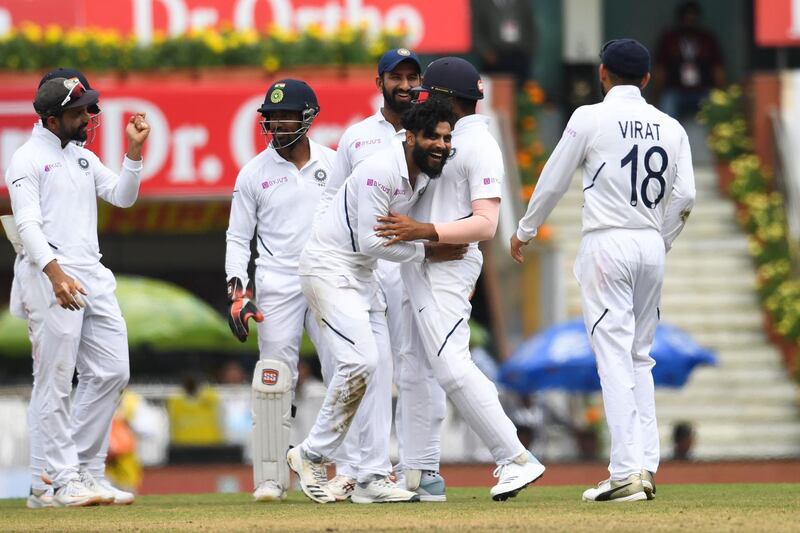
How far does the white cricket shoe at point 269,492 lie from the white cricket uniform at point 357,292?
62 centimetres

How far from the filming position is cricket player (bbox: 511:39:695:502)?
886 cm

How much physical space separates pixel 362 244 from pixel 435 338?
1.89 ft

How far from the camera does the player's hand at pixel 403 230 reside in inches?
343

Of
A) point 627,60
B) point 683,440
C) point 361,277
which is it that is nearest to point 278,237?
point 361,277

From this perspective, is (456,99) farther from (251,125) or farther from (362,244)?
(251,125)

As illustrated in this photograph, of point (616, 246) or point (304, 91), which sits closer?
point (616, 246)

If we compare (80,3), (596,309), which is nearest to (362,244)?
(596,309)

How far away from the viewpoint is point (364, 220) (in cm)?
882

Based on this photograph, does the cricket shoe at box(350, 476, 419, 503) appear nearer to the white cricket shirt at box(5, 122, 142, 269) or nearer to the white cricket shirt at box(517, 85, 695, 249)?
the white cricket shirt at box(517, 85, 695, 249)

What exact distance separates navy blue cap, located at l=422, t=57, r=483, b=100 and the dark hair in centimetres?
30

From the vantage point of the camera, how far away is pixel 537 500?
9258 millimetres

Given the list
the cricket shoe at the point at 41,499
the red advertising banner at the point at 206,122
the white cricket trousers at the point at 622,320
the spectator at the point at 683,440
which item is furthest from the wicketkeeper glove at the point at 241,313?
the red advertising banner at the point at 206,122

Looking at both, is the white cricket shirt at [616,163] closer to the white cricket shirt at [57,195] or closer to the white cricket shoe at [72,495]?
the white cricket shirt at [57,195]

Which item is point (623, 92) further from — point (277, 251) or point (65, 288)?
point (65, 288)
